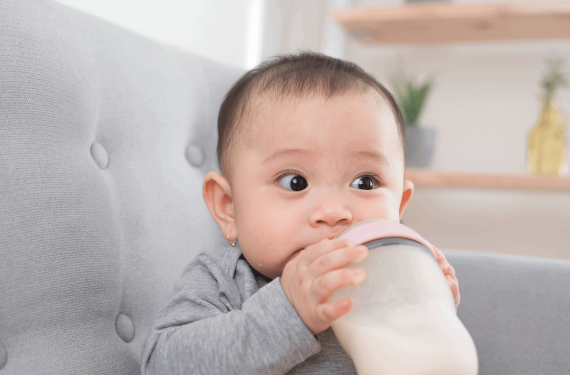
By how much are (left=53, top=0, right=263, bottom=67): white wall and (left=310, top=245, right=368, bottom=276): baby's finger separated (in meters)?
1.02

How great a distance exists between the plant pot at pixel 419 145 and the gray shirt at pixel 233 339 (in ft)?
4.79

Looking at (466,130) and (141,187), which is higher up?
(141,187)

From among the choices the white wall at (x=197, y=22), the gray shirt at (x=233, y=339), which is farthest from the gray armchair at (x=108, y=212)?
the white wall at (x=197, y=22)

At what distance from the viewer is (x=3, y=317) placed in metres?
0.54

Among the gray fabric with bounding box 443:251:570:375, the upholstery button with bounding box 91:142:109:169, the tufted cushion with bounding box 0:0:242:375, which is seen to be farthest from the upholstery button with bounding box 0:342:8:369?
the gray fabric with bounding box 443:251:570:375

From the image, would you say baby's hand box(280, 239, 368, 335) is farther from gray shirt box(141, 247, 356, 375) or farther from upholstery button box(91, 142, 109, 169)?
upholstery button box(91, 142, 109, 169)

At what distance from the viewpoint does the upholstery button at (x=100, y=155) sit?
726 mm

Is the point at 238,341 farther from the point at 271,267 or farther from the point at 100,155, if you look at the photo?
the point at 100,155

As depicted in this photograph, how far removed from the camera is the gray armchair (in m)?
0.56

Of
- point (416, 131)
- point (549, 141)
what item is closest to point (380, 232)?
point (416, 131)

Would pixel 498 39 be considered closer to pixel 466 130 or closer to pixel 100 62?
pixel 466 130

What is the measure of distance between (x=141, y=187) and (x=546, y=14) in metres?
1.64

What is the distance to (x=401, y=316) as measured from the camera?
0.41 m

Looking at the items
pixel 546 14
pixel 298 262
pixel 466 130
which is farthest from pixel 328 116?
pixel 466 130
